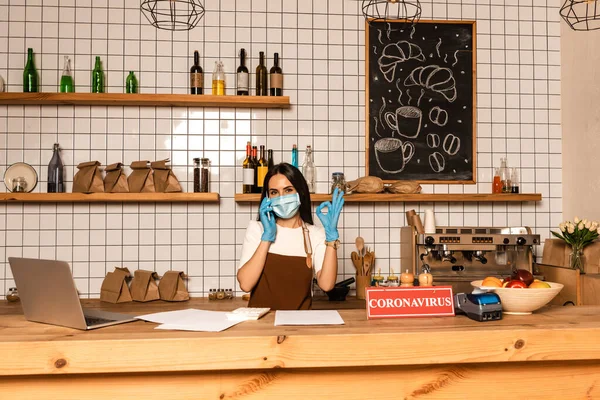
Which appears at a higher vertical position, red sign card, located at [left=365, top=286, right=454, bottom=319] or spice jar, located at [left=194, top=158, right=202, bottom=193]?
spice jar, located at [left=194, top=158, right=202, bottom=193]

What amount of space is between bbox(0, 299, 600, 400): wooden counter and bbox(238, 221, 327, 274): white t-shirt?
0.86 meters

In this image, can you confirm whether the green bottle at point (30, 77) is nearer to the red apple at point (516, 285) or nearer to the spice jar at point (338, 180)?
the spice jar at point (338, 180)

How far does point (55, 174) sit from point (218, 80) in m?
1.05

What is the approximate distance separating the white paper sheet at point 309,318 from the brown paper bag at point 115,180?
168 cm

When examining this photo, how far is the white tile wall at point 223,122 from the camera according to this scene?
3127 mm

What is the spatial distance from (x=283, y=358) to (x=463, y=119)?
2.45 meters

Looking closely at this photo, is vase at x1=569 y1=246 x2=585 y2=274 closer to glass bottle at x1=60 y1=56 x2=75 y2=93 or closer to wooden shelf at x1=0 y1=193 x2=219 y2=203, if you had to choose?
wooden shelf at x1=0 y1=193 x2=219 y2=203

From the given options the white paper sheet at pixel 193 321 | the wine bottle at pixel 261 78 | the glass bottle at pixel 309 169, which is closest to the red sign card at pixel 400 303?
the white paper sheet at pixel 193 321

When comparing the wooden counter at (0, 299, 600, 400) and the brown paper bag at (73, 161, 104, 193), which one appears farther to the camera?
the brown paper bag at (73, 161, 104, 193)

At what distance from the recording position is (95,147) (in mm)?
3143

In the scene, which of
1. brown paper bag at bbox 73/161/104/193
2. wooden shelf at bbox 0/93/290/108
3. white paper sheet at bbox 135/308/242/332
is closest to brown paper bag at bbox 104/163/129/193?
brown paper bag at bbox 73/161/104/193

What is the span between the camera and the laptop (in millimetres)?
1363

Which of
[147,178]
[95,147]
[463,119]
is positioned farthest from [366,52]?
[95,147]

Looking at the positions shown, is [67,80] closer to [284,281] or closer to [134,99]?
[134,99]
